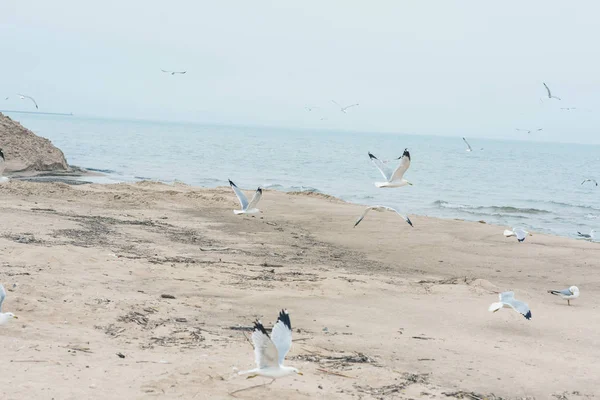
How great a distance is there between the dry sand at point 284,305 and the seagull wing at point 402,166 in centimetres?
159

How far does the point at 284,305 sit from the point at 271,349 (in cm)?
339

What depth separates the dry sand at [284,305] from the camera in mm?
5602

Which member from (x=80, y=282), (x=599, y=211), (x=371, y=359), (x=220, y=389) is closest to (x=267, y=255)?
(x=80, y=282)

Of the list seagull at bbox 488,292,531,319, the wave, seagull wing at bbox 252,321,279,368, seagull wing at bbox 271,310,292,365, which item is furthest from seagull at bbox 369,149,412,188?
the wave

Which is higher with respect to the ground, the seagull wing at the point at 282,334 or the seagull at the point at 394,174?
the seagull at the point at 394,174

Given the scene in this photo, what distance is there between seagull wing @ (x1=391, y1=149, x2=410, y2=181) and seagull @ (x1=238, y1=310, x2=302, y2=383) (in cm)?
666

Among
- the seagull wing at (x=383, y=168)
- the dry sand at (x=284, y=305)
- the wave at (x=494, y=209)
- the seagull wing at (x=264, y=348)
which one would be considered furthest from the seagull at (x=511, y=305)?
the wave at (x=494, y=209)

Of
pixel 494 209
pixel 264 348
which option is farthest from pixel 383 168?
pixel 494 209

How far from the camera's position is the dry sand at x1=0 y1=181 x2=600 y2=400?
560cm

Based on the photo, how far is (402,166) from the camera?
39.2 feet

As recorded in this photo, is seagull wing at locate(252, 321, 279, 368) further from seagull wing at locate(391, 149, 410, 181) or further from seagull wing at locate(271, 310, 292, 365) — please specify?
seagull wing at locate(391, 149, 410, 181)

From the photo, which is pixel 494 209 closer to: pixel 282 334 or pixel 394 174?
pixel 394 174

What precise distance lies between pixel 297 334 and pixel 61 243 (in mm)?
4913

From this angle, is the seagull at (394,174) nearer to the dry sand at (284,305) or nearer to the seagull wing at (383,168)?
the seagull wing at (383,168)
